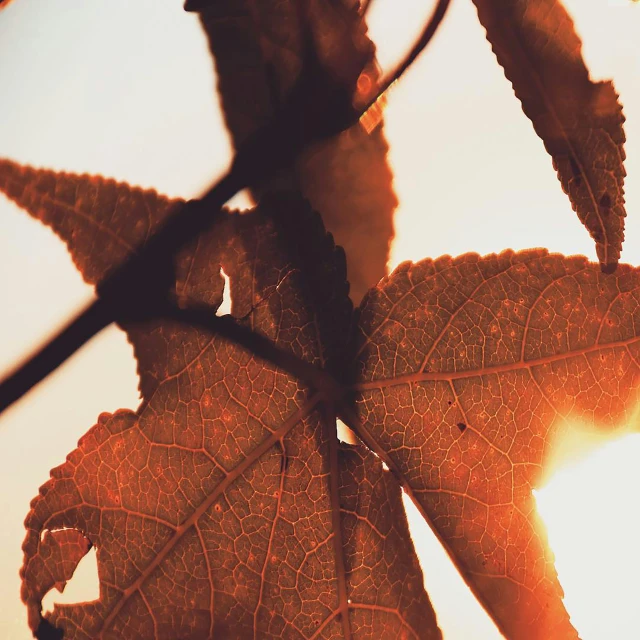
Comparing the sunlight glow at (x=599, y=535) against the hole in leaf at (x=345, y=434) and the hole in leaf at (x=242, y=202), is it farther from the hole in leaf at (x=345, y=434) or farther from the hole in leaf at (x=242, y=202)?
the hole in leaf at (x=242, y=202)

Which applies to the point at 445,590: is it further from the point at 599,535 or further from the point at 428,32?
the point at 428,32

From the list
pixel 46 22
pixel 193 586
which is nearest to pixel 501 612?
pixel 193 586

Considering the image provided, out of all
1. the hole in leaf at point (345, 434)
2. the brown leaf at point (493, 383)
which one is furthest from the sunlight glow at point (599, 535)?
the hole in leaf at point (345, 434)

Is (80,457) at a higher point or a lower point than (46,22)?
lower

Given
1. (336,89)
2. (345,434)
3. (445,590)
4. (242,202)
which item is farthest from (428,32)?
(445,590)

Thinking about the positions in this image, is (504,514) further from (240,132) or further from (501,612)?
(240,132)

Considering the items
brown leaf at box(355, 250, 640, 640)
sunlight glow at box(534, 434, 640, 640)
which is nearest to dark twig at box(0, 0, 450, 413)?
brown leaf at box(355, 250, 640, 640)
